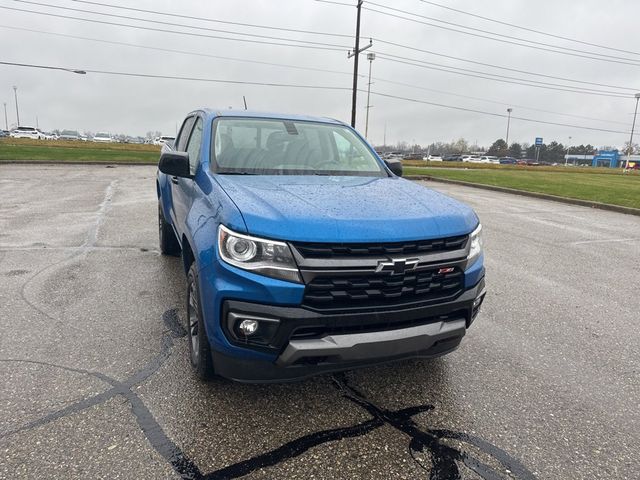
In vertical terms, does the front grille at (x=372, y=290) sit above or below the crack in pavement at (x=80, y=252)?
above

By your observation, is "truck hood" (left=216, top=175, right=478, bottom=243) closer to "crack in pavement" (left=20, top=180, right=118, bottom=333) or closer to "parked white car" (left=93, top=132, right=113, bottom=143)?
"crack in pavement" (left=20, top=180, right=118, bottom=333)

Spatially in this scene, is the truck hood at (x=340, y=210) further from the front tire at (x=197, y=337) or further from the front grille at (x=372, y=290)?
the front tire at (x=197, y=337)

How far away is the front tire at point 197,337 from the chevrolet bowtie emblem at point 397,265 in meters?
1.06

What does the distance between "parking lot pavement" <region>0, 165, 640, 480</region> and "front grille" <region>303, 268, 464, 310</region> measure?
75 cm

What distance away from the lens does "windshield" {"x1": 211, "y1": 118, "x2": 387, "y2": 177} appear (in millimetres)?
3510

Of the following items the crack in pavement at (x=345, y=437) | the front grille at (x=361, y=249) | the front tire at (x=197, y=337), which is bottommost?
the crack in pavement at (x=345, y=437)

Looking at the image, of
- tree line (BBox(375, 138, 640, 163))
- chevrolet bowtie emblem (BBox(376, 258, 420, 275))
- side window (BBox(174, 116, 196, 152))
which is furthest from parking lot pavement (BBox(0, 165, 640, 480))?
tree line (BBox(375, 138, 640, 163))

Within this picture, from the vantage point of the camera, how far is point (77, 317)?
3838 millimetres

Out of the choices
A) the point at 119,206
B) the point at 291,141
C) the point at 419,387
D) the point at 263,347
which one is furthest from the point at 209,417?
the point at 119,206

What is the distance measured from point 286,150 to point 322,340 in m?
2.00

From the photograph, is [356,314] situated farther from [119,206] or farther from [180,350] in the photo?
[119,206]

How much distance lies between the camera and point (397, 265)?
2.34 metres

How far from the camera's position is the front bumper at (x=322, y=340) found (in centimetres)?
223

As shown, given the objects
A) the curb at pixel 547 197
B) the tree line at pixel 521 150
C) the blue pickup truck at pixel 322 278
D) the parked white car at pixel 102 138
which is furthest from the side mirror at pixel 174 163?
the tree line at pixel 521 150
